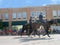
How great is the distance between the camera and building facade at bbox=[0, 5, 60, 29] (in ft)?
196

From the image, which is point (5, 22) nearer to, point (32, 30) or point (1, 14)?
point (1, 14)

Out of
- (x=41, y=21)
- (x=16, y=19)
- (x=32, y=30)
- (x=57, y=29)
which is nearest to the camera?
(x=41, y=21)

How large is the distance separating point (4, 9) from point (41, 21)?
36418 mm

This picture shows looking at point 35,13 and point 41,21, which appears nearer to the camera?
point 41,21

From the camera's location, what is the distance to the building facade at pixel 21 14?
2351 inches

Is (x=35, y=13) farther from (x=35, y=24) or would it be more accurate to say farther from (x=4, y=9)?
(x=35, y=24)

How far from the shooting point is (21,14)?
61.8m

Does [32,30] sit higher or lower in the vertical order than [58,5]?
lower

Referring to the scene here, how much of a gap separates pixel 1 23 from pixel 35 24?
34.5 metres

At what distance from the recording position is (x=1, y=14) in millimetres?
62188

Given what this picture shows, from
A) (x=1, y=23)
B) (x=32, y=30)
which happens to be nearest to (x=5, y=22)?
(x=1, y=23)

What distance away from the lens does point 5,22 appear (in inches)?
2445

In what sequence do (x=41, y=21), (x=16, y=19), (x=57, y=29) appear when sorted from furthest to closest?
(x=16, y=19) < (x=57, y=29) < (x=41, y=21)

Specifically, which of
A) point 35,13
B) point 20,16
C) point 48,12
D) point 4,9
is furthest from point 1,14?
point 48,12
